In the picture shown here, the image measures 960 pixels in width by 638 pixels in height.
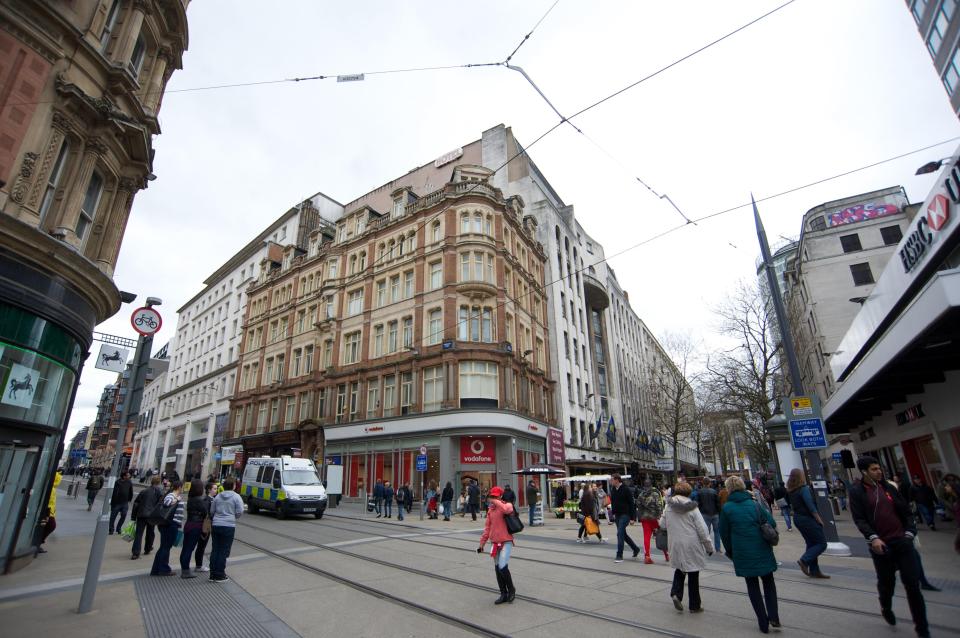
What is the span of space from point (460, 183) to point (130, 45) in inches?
846

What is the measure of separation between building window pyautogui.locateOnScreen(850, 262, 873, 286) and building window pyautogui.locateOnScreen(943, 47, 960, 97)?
14.5m

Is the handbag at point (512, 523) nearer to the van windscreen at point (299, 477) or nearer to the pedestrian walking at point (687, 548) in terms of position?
the pedestrian walking at point (687, 548)

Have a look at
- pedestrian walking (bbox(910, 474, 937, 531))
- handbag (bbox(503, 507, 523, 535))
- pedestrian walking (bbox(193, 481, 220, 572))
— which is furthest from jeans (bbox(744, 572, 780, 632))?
pedestrian walking (bbox(910, 474, 937, 531))

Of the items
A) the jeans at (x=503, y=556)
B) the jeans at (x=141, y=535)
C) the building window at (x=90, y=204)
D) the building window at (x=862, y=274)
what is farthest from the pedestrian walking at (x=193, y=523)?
the building window at (x=862, y=274)

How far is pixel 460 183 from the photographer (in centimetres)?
3131

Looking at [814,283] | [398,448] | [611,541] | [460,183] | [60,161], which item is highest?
[460,183]

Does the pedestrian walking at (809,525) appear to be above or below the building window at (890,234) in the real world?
below

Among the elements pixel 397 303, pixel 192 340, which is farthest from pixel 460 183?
pixel 192 340

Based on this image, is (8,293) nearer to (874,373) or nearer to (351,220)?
(874,373)

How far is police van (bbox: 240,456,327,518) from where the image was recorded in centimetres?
2052

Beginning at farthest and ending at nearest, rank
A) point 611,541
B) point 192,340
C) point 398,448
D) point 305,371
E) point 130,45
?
point 192,340 < point 305,371 < point 398,448 < point 611,541 < point 130,45

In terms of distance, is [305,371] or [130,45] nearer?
[130,45]

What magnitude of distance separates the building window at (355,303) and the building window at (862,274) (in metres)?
38.4

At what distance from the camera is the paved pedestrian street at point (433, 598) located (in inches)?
218
